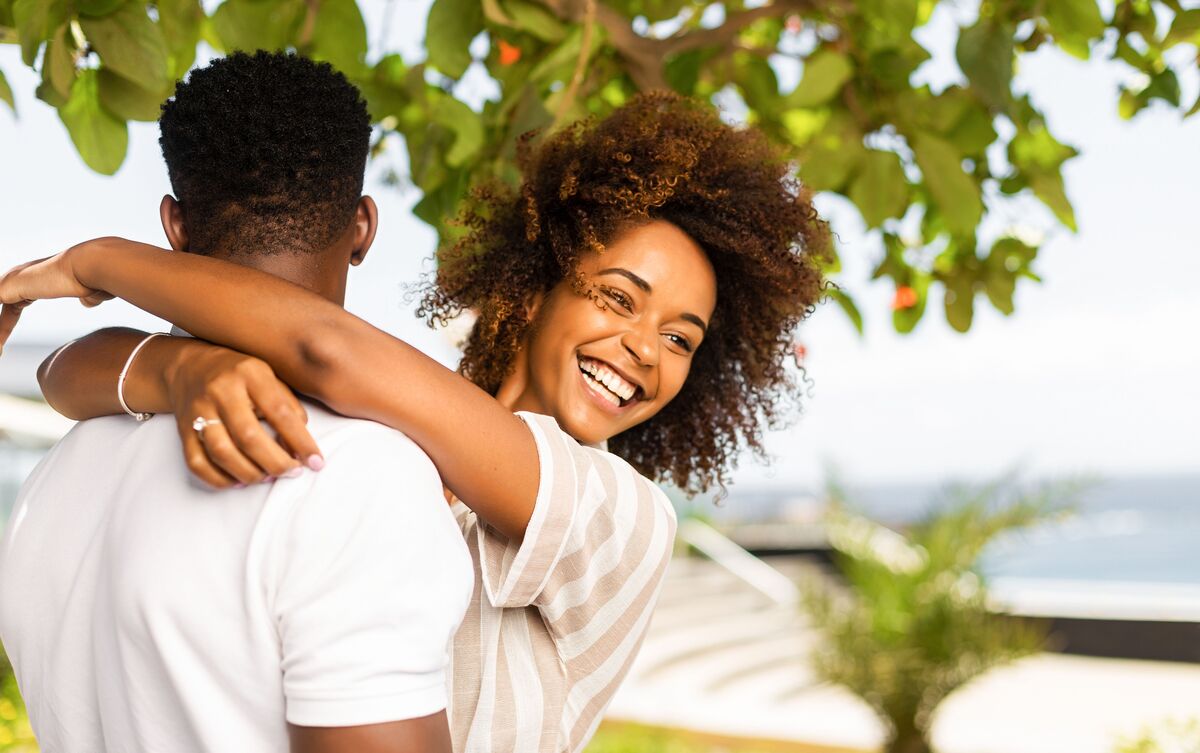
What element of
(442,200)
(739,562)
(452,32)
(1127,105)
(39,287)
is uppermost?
(739,562)

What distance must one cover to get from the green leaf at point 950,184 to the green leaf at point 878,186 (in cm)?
9

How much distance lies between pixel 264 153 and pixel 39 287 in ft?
1.12

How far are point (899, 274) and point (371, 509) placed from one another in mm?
1997

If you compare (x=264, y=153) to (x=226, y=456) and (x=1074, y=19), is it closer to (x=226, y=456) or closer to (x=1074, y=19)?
(x=226, y=456)

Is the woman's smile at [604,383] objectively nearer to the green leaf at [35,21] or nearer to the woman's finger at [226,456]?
the woman's finger at [226,456]

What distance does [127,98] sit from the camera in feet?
5.27

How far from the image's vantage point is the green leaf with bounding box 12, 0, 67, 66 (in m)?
1.44

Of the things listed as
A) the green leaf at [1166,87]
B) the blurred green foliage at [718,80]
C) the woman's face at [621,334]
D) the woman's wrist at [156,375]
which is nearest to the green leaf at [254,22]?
the blurred green foliage at [718,80]

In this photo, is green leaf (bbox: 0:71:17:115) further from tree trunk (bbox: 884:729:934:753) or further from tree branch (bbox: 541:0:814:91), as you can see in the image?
tree trunk (bbox: 884:729:934:753)

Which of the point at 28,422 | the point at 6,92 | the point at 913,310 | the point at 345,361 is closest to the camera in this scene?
the point at 345,361

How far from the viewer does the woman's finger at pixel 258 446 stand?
0.88m

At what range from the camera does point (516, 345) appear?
1623 millimetres

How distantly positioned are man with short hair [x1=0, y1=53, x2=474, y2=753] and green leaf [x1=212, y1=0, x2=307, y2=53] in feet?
2.49

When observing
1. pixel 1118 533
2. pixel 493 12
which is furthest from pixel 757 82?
pixel 1118 533
